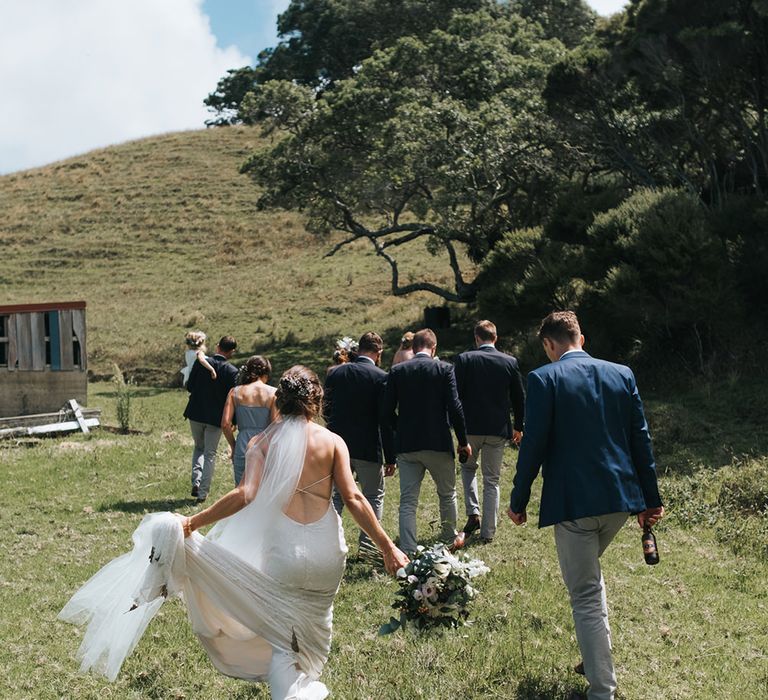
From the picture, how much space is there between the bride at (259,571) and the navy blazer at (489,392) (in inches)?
165

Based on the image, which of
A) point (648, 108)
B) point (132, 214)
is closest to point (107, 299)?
point (132, 214)

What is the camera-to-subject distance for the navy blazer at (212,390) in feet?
37.8

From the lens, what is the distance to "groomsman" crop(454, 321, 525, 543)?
9.29 meters

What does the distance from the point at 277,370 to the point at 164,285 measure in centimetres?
1701

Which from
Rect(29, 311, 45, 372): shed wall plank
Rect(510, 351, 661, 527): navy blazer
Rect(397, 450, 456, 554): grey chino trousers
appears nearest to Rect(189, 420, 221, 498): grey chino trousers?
Rect(397, 450, 456, 554): grey chino trousers

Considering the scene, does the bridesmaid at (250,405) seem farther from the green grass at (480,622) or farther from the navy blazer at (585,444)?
the navy blazer at (585,444)

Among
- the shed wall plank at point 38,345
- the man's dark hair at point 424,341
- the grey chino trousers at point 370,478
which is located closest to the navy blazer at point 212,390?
the grey chino trousers at point 370,478

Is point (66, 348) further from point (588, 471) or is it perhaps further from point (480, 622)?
point (588, 471)

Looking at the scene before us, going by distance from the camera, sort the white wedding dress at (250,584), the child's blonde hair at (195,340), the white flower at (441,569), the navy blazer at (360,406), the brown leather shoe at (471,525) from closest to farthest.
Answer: the white wedding dress at (250,584), the white flower at (441,569), the navy blazer at (360,406), the brown leather shoe at (471,525), the child's blonde hair at (195,340)

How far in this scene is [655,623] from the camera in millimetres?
6863

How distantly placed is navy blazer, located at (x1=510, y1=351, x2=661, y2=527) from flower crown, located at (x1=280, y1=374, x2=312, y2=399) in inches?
51.5

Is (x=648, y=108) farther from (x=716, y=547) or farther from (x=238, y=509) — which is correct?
(x=238, y=509)

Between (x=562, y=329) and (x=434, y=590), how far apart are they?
1927 millimetres

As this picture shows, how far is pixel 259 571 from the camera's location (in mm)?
5035
